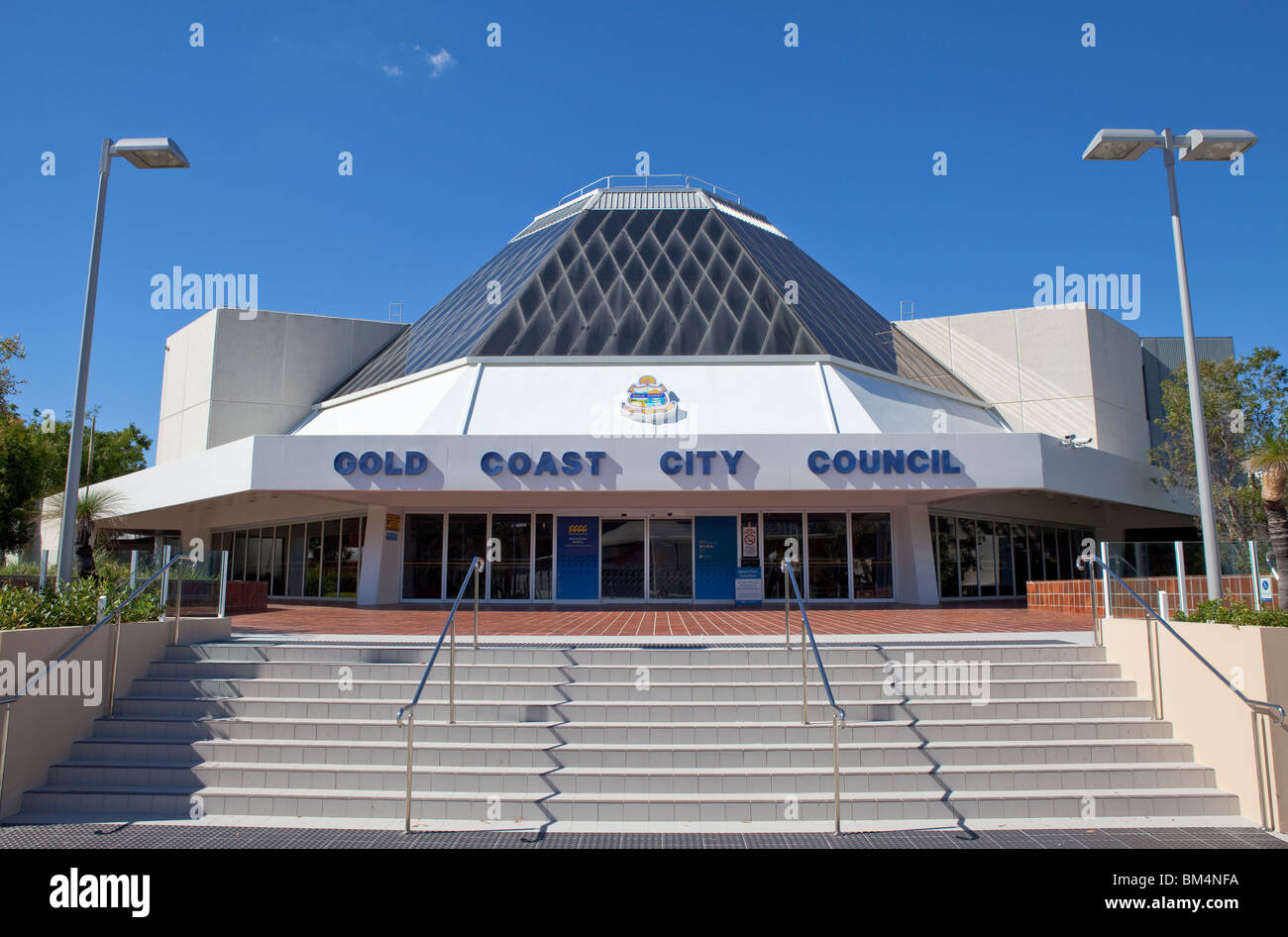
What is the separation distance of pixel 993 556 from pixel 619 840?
18.4m

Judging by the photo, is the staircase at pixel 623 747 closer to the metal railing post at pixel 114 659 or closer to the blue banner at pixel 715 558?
the metal railing post at pixel 114 659

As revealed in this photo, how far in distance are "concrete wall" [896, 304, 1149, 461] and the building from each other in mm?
82

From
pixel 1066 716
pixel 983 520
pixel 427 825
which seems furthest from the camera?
pixel 983 520

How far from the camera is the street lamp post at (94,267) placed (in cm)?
944

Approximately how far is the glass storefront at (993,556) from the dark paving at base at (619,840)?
13.9 m

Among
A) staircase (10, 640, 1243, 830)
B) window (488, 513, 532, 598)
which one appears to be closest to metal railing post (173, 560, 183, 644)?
staircase (10, 640, 1243, 830)

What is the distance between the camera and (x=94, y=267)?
9.96 metres

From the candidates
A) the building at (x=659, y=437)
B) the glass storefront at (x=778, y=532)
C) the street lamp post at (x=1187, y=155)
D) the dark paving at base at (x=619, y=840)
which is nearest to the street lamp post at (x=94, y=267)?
the dark paving at base at (x=619, y=840)
